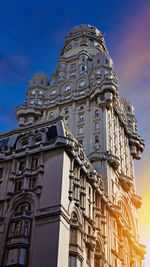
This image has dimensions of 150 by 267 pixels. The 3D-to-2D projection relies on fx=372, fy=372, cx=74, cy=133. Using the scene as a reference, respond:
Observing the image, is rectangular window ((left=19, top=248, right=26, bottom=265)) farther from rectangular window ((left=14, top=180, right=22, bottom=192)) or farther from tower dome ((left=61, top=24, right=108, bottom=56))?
tower dome ((left=61, top=24, right=108, bottom=56))

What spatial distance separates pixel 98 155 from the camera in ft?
243

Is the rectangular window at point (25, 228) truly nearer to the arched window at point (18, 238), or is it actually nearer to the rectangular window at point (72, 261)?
the arched window at point (18, 238)

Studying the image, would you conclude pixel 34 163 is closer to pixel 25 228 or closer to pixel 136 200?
pixel 25 228

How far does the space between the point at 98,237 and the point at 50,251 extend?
58.1 ft

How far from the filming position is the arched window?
41500 mm

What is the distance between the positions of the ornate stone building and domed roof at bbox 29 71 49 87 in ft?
4.90

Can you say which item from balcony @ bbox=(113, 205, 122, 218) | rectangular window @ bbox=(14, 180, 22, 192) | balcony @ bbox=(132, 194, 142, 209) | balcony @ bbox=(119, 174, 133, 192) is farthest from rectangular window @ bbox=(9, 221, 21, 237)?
balcony @ bbox=(132, 194, 142, 209)

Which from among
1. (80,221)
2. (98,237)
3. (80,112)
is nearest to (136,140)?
(80,112)

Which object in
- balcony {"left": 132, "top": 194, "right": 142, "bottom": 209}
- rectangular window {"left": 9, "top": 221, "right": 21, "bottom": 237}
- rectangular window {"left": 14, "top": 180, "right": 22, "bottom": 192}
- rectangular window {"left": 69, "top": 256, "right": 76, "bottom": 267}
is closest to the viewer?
rectangular window {"left": 69, "top": 256, "right": 76, "bottom": 267}

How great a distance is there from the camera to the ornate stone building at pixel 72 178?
142 ft

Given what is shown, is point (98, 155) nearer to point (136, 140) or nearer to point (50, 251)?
point (136, 140)

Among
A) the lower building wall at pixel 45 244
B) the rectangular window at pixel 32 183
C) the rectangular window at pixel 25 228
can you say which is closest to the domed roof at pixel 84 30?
the rectangular window at pixel 32 183

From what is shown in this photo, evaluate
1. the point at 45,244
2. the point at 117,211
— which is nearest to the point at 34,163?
the point at 45,244

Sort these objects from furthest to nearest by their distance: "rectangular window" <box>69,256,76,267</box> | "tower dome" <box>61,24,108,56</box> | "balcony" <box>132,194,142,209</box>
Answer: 1. "tower dome" <box>61,24,108,56</box>
2. "balcony" <box>132,194,142,209</box>
3. "rectangular window" <box>69,256,76,267</box>
